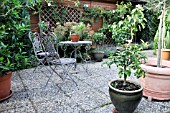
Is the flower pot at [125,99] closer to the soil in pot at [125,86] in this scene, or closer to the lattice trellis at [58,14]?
the soil in pot at [125,86]

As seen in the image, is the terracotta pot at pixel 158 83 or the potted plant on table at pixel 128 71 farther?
the terracotta pot at pixel 158 83

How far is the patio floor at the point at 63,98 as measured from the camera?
1.77m

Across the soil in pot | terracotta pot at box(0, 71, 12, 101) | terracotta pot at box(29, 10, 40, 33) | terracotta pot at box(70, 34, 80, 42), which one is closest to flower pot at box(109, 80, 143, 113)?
the soil in pot

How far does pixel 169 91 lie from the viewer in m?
1.96

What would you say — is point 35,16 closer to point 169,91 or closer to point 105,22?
point 105,22

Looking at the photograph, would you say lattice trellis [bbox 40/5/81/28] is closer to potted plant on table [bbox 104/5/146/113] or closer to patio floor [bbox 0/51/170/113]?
patio floor [bbox 0/51/170/113]

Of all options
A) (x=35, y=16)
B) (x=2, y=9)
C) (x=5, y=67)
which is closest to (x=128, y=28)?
(x=5, y=67)

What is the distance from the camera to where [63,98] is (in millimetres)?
2053

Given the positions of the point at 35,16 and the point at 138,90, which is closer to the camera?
the point at 138,90

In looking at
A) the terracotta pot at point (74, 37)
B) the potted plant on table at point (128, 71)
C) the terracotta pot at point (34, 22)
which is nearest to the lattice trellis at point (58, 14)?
the terracotta pot at point (34, 22)

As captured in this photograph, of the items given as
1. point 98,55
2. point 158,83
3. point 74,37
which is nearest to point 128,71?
point 158,83

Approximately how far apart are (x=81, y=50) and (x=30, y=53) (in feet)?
5.01

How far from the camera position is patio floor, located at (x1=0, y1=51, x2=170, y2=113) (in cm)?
177

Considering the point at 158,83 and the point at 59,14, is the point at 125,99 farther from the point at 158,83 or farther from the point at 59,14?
the point at 59,14
